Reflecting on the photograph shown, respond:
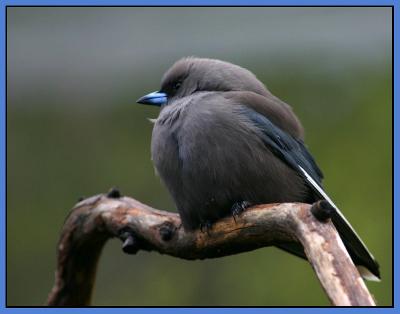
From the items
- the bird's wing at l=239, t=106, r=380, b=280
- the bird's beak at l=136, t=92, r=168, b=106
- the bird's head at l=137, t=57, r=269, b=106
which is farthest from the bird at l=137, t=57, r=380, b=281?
the bird's beak at l=136, t=92, r=168, b=106

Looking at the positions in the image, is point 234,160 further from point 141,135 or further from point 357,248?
point 141,135

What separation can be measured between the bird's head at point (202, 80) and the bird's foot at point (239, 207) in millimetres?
854

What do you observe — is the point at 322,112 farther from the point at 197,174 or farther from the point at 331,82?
the point at 197,174

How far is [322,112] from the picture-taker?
8.10 meters

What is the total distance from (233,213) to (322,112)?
11.8ft

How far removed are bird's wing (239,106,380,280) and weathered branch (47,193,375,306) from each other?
512 mm

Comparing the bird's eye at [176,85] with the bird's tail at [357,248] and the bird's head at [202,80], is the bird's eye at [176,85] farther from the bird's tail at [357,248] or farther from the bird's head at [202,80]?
the bird's tail at [357,248]

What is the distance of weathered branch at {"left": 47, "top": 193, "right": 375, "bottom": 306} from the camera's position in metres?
3.68

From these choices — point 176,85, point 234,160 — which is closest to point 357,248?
point 234,160

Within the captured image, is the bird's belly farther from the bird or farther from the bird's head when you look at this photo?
the bird's head

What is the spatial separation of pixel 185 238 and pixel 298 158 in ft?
2.63

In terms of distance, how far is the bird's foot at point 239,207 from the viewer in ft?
15.3

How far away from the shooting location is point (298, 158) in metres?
5.03

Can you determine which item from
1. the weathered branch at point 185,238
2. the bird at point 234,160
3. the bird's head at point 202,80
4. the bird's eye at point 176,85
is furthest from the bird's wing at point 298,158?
the bird's eye at point 176,85
